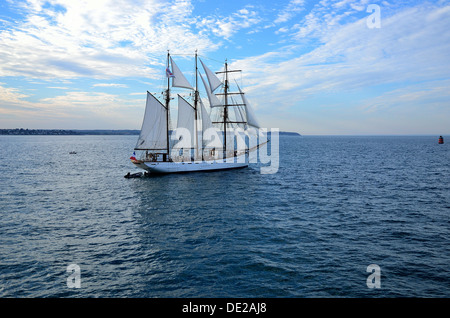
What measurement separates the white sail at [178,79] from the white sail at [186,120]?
3944 mm

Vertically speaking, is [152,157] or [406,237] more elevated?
[152,157]

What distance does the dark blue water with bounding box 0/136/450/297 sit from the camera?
14.6 meters

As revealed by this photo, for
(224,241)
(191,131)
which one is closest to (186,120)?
(191,131)

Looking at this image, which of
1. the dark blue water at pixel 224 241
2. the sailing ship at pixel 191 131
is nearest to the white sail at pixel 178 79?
the sailing ship at pixel 191 131

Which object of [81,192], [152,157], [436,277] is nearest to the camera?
[436,277]

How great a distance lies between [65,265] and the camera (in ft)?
54.7

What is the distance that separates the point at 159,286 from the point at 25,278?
736 centimetres

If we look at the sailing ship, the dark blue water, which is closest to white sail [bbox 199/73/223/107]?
the sailing ship

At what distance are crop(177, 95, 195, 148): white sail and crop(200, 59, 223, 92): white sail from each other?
849 centimetres

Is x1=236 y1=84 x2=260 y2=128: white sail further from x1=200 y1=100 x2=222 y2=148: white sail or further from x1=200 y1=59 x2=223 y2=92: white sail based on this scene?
x1=200 y1=100 x2=222 y2=148: white sail

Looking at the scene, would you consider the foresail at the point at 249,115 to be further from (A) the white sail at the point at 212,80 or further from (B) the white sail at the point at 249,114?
Answer: (A) the white sail at the point at 212,80
